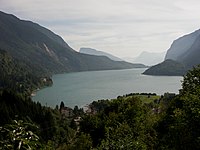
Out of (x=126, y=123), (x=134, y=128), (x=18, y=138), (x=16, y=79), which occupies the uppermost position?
(x=18, y=138)

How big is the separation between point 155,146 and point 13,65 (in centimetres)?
17599

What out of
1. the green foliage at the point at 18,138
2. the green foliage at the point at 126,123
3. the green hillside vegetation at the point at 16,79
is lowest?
the green hillside vegetation at the point at 16,79

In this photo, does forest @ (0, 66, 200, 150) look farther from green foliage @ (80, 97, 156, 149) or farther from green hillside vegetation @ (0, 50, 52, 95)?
green hillside vegetation @ (0, 50, 52, 95)

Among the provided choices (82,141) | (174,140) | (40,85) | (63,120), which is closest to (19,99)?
(63,120)

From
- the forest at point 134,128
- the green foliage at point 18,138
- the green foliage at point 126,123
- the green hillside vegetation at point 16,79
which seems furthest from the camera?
the green hillside vegetation at point 16,79

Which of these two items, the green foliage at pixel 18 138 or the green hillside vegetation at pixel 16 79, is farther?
the green hillside vegetation at pixel 16 79

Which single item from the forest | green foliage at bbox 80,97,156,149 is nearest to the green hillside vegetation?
the forest

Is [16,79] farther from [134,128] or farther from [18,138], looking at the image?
[18,138]

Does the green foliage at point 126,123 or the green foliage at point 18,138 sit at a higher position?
the green foliage at point 18,138

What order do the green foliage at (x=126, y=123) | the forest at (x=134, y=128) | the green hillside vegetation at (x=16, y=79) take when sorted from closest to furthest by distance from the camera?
the forest at (x=134, y=128), the green foliage at (x=126, y=123), the green hillside vegetation at (x=16, y=79)

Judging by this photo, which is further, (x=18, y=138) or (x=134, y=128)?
(x=134, y=128)

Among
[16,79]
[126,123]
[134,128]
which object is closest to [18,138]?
[134,128]

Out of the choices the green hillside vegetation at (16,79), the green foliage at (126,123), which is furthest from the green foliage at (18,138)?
the green hillside vegetation at (16,79)

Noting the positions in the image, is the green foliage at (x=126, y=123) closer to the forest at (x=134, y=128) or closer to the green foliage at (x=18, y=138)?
the forest at (x=134, y=128)
